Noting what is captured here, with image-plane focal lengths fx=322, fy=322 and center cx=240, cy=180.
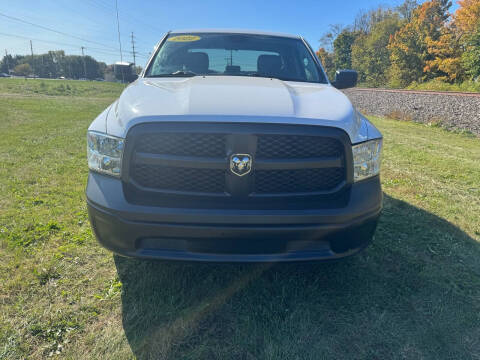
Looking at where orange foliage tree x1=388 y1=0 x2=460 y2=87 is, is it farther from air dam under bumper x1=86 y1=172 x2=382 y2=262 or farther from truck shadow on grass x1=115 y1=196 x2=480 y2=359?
air dam under bumper x1=86 y1=172 x2=382 y2=262

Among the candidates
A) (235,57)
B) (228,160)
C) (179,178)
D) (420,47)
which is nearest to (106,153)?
(179,178)

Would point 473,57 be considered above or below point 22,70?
below

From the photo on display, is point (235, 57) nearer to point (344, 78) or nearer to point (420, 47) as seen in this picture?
point (344, 78)

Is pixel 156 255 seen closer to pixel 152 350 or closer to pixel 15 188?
pixel 152 350

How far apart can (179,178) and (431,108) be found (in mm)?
15480

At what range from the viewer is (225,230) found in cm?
177

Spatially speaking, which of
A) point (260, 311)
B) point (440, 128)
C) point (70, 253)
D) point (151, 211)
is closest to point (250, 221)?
point (151, 211)

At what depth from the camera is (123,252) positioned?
1.90 meters

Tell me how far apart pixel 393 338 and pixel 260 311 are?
2.70 ft

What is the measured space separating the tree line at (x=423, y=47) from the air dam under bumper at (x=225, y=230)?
33239mm

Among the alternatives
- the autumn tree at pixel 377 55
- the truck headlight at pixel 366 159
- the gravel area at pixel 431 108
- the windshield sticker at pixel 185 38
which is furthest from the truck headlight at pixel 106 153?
the autumn tree at pixel 377 55

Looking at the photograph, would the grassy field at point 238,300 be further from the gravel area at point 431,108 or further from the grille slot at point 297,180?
the gravel area at point 431,108

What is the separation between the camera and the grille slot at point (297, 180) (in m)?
1.89

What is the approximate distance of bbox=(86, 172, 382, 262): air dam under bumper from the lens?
5.82 feet
